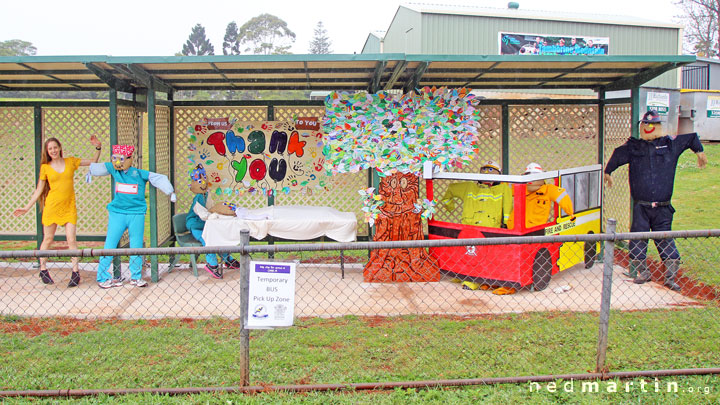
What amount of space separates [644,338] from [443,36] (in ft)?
65.0

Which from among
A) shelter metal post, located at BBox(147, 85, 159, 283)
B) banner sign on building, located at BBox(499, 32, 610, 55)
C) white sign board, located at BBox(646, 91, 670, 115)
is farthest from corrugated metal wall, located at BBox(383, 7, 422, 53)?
shelter metal post, located at BBox(147, 85, 159, 283)

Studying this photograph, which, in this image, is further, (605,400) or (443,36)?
(443,36)

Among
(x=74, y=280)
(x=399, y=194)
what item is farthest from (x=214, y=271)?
(x=399, y=194)

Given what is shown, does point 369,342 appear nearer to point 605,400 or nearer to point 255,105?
point 605,400

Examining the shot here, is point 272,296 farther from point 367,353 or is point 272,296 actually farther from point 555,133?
point 555,133

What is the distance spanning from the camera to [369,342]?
5.00 meters

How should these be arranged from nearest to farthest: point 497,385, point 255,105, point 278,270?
point 278,270 < point 497,385 < point 255,105

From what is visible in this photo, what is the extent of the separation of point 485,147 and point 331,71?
7.85 feet

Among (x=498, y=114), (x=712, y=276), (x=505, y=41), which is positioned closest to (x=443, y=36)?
(x=505, y=41)

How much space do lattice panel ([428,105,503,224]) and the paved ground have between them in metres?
1.38

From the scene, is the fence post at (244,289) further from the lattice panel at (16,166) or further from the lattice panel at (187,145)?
the lattice panel at (16,166)

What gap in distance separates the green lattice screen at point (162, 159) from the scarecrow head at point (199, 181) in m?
0.39

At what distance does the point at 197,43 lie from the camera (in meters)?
65.1

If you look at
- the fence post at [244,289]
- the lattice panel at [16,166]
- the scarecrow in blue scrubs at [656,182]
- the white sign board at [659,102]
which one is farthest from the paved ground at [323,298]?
the white sign board at [659,102]
